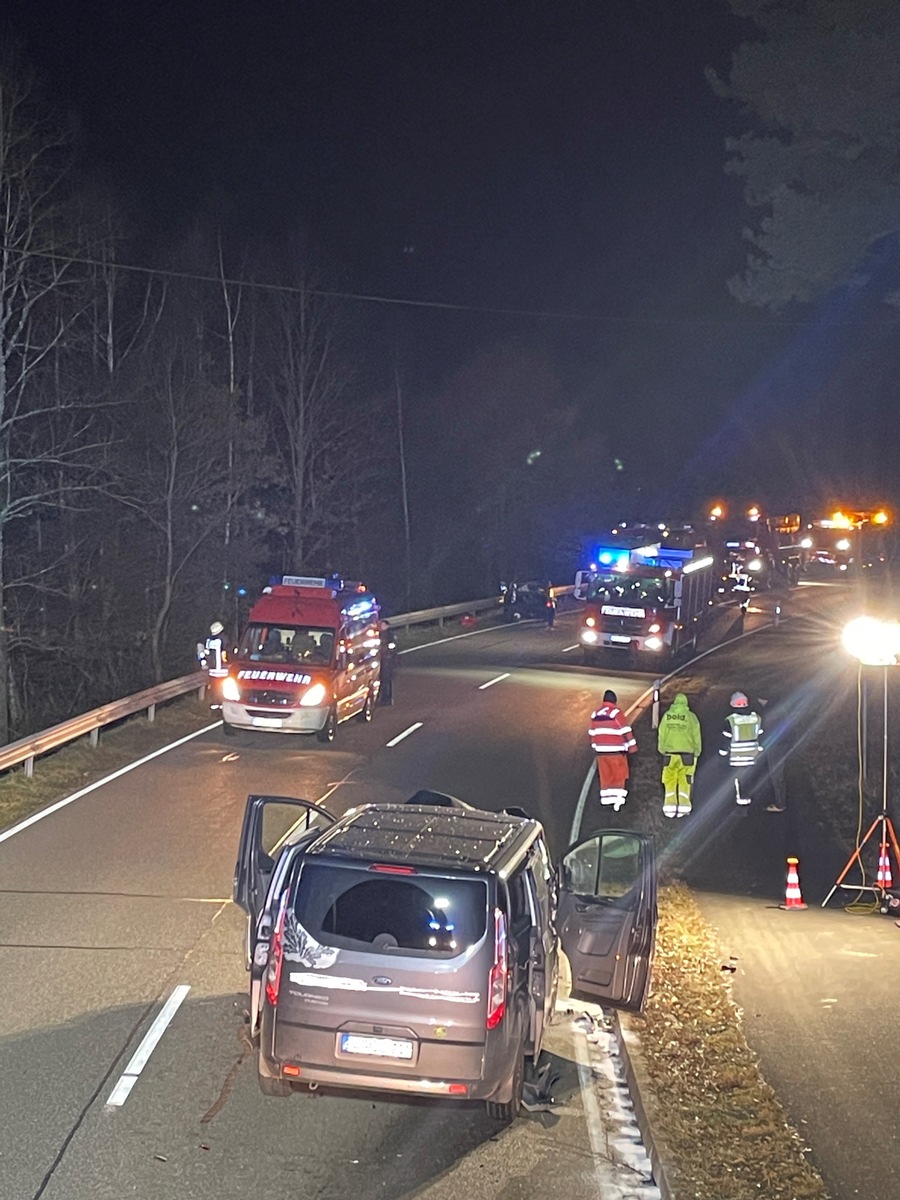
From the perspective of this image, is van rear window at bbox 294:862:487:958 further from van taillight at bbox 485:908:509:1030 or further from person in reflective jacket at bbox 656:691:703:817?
person in reflective jacket at bbox 656:691:703:817

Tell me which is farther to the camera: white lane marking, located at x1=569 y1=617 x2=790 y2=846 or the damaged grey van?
white lane marking, located at x1=569 y1=617 x2=790 y2=846

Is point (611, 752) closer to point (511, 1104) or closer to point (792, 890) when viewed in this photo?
point (792, 890)

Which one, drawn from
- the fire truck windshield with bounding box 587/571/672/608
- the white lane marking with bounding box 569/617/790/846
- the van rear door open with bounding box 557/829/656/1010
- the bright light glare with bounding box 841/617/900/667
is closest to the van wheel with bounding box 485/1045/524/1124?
the van rear door open with bounding box 557/829/656/1010

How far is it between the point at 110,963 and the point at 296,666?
37.1ft

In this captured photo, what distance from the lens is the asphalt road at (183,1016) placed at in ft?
22.3

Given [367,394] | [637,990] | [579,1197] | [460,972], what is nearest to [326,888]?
[460,972]

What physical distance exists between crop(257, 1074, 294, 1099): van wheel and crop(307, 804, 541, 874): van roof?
1236 mm

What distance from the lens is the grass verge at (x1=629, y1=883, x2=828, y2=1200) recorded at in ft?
21.9

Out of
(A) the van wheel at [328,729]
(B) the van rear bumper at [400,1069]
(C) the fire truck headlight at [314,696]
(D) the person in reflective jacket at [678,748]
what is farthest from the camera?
(A) the van wheel at [328,729]

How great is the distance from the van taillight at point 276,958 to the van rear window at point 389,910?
0.08 metres

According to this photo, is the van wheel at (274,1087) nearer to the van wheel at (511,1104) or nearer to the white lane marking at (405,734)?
the van wheel at (511,1104)

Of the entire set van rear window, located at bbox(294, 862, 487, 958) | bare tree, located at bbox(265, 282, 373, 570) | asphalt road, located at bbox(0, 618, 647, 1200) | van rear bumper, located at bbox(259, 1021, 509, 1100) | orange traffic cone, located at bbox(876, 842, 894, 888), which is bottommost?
orange traffic cone, located at bbox(876, 842, 894, 888)

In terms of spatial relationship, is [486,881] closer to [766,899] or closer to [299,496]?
[766,899]

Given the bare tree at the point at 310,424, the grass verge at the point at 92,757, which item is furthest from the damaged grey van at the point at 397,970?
the bare tree at the point at 310,424
